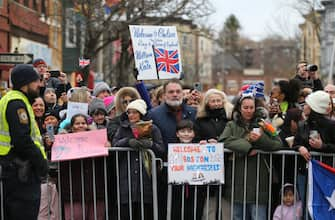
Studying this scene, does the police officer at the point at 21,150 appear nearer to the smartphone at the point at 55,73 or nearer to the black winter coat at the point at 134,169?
the black winter coat at the point at 134,169

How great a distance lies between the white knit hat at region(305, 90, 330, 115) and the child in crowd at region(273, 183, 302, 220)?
0.94 meters

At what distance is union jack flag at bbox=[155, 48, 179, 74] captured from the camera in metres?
9.97

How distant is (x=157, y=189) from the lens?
27.3 ft

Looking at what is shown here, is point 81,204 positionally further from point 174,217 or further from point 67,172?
point 174,217

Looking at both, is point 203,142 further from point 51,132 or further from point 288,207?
point 51,132

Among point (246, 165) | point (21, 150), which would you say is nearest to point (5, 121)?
point (21, 150)

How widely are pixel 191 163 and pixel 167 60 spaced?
→ 230 cm

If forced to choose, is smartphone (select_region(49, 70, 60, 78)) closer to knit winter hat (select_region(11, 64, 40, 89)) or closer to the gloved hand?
the gloved hand

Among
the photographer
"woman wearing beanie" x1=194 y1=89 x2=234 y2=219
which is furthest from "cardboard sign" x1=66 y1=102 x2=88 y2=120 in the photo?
the photographer

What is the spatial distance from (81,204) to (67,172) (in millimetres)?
406

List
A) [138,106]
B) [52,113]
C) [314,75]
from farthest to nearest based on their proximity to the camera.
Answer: [314,75] → [52,113] → [138,106]

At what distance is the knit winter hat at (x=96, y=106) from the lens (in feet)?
29.6

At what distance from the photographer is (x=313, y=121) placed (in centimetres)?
798

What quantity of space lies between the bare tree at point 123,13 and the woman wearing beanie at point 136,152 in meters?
14.3
